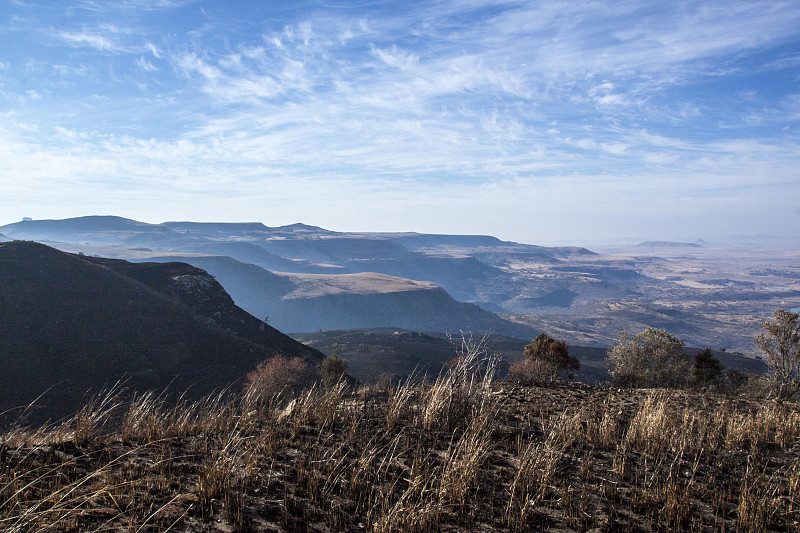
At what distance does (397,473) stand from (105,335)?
36.6m

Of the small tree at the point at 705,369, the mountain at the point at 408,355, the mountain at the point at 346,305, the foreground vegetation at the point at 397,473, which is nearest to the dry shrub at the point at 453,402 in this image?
the foreground vegetation at the point at 397,473

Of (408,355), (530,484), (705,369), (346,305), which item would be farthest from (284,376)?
(346,305)

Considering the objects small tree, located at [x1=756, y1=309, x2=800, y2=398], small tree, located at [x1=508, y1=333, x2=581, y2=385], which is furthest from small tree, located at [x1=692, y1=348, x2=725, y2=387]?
small tree, located at [x1=508, y1=333, x2=581, y2=385]

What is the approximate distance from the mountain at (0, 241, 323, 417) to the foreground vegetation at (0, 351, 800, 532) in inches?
799

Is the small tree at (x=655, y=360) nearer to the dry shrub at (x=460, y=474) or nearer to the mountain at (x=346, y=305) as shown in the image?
the dry shrub at (x=460, y=474)

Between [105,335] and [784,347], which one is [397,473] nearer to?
[784,347]

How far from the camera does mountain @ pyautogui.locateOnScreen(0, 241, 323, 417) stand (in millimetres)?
27688

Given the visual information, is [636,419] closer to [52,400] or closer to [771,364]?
[771,364]

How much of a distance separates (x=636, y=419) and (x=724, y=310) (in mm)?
237711

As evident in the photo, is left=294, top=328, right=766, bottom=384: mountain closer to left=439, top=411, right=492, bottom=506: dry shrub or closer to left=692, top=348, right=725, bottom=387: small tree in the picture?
left=692, top=348, right=725, bottom=387: small tree

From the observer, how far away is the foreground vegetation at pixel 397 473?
381cm

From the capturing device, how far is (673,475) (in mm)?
5086

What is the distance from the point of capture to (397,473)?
190 inches

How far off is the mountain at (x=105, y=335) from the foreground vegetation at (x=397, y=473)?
20.3 meters
